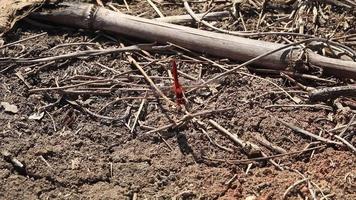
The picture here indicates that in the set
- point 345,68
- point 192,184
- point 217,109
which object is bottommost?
point 192,184

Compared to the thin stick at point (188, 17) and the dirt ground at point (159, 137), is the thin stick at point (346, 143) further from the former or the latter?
the thin stick at point (188, 17)

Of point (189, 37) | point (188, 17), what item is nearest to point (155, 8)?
point (188, 17)

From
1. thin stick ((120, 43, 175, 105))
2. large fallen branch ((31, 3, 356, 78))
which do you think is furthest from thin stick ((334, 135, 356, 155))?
thin stick ((120, 43, 175, 105))

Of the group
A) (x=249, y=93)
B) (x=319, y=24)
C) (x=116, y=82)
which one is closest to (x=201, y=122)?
(x=249, y=93)

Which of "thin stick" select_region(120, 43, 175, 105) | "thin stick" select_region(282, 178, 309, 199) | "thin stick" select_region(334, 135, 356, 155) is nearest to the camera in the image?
"thin stick" select_region(282, 178, 309, 199)

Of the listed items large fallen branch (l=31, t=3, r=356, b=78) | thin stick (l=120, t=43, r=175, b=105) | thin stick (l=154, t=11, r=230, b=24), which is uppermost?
thin stick (l=154, t=11, r=230, b=24)

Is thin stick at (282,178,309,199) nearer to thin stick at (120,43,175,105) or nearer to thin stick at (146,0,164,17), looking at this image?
thin stick at (120,43,175,105)

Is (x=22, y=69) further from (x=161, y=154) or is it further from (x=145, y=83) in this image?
(x=161, y=154)
